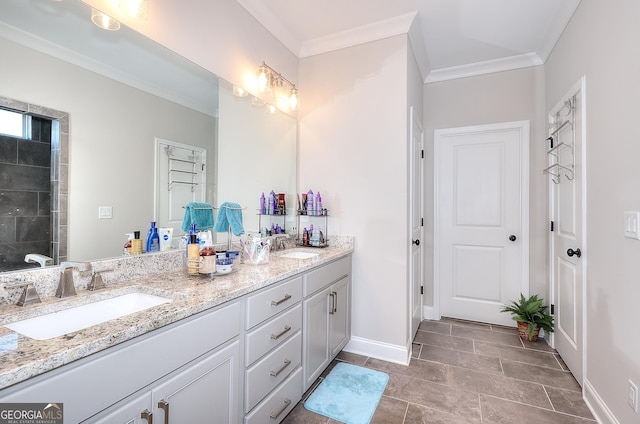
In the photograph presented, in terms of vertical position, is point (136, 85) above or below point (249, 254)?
above

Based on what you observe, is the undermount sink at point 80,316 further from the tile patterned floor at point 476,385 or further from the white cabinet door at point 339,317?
the white cabinet door at point 339,317

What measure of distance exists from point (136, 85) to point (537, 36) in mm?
3176

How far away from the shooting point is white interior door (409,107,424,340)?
274 cm

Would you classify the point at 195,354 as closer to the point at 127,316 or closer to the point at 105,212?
the point at 127,316

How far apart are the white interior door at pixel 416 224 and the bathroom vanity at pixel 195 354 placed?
1018mm

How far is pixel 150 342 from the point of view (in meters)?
0.97

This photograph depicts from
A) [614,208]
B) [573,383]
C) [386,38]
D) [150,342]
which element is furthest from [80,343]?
[573,383]

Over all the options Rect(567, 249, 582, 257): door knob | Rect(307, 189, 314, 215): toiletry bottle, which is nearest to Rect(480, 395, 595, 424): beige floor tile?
Rect(567, 249, 582, 257): door knob

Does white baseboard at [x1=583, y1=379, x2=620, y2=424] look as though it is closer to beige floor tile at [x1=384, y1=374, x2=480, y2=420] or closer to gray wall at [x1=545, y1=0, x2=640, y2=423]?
gray wall at [x1=545, y1=0, x2=640, y2=423]

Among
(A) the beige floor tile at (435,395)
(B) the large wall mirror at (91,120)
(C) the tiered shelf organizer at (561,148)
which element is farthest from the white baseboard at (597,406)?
(B) the large wall mirror at (91,120)

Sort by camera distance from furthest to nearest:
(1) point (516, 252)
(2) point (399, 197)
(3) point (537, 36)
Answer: (1) point (516, 252), (3) point (537, 36), (2) point (399, 197)

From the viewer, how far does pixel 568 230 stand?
92.0 inches

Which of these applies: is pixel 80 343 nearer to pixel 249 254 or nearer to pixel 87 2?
pixel 249 254

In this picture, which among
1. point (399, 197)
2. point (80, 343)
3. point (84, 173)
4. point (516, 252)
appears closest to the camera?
point (80, 343)
